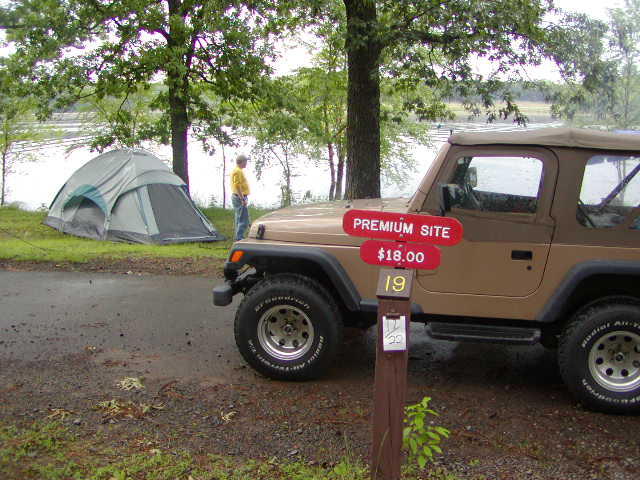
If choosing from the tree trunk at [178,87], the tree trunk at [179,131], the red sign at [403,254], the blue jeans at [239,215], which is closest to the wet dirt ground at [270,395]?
the red sign at [403,254]

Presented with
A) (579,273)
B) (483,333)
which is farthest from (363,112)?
(579,273)

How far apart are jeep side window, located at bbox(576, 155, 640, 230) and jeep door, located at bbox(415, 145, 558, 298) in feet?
0.81

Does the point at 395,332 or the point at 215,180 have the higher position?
the point at 215,180

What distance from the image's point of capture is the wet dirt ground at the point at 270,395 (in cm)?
410

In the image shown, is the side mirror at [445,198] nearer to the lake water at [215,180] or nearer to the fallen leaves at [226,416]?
the fallen leaves at [226,416]

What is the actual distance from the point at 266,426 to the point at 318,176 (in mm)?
21750

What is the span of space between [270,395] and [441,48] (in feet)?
21.3

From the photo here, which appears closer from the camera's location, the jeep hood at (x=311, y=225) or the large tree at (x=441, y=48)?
the jeep hood at (x=311, y=225)

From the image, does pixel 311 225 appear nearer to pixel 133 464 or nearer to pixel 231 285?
pixel 231 285

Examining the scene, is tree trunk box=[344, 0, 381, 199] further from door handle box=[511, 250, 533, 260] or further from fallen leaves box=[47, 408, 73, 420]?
fallen leaves box=[47, 408, 73, 420]

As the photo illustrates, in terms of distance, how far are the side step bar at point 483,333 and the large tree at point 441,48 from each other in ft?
15.3

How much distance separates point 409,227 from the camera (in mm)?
3203

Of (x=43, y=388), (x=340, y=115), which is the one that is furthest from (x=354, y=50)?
(x=340, y=115)

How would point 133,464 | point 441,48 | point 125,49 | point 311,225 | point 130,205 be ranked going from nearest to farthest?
point 133,464
point 311,225
point 441,48
point 130,205
point 125,49
